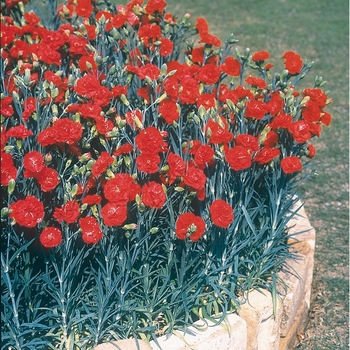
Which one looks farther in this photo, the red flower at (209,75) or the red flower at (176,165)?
the red flower at (209,75)

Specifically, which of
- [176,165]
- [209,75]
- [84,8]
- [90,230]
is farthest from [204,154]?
[84,8]

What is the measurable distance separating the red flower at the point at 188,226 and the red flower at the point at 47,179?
0.44 metres

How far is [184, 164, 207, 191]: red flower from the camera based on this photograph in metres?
1.95

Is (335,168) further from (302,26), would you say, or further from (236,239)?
(302,26)

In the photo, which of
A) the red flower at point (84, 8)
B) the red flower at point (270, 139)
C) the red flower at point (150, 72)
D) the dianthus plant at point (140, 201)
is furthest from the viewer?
the red flower at point (84, 8)

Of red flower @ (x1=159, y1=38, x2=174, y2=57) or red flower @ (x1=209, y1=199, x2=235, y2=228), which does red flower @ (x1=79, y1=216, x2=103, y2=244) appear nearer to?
red flower @ (x1=209, y1=199, x2=235, y2=228)

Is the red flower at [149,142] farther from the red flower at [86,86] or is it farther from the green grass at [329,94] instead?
the green grass at [329,94]

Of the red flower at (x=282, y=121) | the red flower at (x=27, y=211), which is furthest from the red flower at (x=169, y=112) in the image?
the red flower at (x=27, y=211)

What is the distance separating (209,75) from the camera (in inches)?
98.4

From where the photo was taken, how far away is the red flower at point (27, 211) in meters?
1.79

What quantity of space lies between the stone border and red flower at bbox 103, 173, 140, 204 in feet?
1.66

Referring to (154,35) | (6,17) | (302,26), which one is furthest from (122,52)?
(302,26)

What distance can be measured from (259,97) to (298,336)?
44.4 inches

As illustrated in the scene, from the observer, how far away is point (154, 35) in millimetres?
2791
